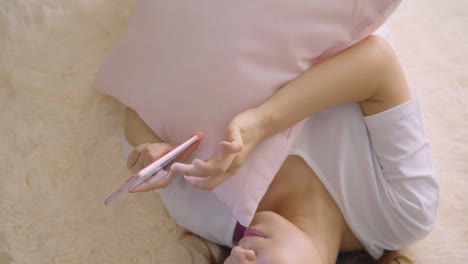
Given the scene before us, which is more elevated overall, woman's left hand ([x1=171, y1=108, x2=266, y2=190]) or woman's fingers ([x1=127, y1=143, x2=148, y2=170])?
woman's left hand ([x1=171, y1=108, x2=266, y2=190])

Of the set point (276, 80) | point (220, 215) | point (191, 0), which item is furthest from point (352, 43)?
point (220, 215)

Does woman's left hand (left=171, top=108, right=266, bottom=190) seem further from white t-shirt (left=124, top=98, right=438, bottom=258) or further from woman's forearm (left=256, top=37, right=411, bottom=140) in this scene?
white t-shirt (left=124, top=98, right=438, bottom=258)

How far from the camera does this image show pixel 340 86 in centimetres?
79

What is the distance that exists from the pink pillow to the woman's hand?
3cm

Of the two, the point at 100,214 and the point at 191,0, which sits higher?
the point at 191,0

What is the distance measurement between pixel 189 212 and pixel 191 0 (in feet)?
1.24

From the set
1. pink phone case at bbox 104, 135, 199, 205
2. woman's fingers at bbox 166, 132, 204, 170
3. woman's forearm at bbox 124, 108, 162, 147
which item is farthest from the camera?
woman's forearm at bbox 124, 108, 162, 147

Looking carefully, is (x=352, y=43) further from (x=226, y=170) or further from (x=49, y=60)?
(x=49, y=60)

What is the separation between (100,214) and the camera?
950 millimetres

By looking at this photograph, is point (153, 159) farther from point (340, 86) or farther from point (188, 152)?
point (340, 86)

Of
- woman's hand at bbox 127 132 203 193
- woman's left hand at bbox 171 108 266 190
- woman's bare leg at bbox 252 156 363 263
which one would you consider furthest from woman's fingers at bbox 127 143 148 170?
woman's bare leg at bbox 252 156 363 263

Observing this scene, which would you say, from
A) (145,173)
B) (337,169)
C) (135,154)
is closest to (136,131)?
(135,154)

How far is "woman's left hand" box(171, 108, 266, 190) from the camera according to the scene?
0.69 meters

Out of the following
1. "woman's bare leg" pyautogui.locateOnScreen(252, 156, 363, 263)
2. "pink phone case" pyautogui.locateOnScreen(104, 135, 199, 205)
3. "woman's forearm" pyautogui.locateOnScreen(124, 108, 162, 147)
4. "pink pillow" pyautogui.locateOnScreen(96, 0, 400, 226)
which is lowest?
"woman's bare leg" pyautogui.locateOnScreen(252, 156, 363, 263)
